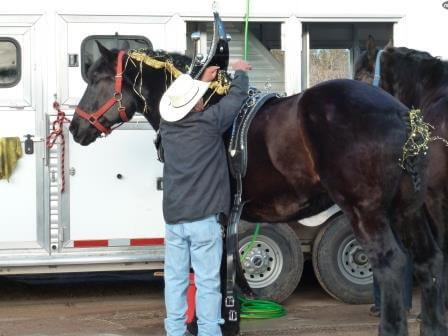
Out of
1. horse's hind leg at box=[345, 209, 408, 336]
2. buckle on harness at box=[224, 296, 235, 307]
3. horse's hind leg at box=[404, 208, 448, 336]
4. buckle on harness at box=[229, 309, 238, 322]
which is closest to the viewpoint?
horse's hind leg at box=[345, 209, 408, 336]

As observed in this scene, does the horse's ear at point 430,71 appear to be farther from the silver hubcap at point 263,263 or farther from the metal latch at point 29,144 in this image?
the metal latch at point 29,144

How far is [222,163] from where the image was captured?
528cm

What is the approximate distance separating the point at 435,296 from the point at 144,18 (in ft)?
12.1

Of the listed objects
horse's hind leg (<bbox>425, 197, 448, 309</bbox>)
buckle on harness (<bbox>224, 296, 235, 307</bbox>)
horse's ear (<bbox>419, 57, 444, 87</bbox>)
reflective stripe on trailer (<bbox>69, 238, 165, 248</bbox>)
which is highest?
horse's ear (<bbox>419, 57, 444, 87</bbox>)

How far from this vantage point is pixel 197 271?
17.2 ft

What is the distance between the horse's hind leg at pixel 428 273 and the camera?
535 cm

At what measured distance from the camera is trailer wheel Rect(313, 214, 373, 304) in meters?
7.63

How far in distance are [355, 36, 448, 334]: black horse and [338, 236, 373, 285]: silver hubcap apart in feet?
5.17

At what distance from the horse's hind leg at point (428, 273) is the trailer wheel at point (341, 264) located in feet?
7.09

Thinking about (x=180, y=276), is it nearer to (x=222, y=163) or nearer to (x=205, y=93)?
(x=222, y=163)

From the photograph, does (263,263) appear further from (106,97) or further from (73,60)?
(73,60)

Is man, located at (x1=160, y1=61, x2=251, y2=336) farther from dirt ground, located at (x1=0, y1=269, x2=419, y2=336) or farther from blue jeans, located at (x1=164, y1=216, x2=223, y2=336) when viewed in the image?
dirt ground, located at (x1=0, y1=269, x2=419, y2=336)

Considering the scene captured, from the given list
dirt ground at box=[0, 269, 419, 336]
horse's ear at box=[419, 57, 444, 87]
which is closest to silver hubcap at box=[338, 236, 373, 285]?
dirt ground at box=[0, 269, 419, 336]

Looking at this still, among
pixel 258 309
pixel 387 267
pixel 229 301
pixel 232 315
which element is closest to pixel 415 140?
pixel 387 267
